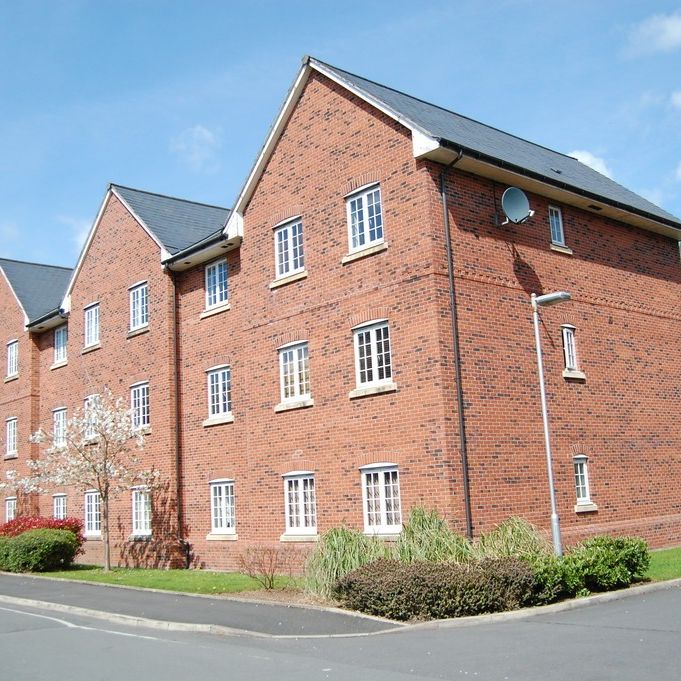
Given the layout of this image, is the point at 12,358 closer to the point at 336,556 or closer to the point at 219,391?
the point at 219,391

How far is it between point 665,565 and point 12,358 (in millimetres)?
27275

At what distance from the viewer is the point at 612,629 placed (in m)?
11.0

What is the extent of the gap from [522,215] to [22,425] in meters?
23.1

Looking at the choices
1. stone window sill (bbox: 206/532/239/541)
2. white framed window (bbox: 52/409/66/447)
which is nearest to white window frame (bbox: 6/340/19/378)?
white framed window (bbox: 52/409/66/447)

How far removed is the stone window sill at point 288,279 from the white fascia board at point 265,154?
2192 millimetres

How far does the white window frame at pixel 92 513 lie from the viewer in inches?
1081

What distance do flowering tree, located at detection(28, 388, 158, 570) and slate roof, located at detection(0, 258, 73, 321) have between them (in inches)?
385

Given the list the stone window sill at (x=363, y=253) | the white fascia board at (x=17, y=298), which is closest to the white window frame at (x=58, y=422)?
the white fascia board at (x=17, y=298)

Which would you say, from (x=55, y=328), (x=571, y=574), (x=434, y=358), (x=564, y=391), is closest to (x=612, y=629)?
(x=571, y=574)

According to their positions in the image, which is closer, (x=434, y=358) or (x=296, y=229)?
(x=434, y=358)

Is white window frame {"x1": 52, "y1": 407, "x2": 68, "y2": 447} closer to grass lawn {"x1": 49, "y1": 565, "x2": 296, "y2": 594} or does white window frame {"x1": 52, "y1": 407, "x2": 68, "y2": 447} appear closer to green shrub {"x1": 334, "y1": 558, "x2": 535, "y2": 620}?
grass lawn {"x1": 49, "y1": 565, "x2": 296, "y2": 594}

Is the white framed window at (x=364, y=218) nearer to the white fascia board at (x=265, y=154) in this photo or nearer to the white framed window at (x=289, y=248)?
the white framed window at (x=289, y=248)

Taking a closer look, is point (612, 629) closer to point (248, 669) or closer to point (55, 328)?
point (248, 669)

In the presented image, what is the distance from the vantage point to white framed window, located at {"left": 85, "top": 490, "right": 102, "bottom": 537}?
27.5 meters
